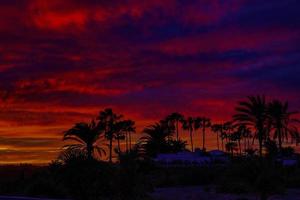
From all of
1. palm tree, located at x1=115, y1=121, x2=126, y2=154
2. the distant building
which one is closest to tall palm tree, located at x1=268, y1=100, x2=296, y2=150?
the distant building

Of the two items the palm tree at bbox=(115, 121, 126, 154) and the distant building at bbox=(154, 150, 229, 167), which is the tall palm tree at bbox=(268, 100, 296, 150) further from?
the palm tree at bbox=(115, 121, 126, 154)

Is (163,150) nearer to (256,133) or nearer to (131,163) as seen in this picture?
(256,133)

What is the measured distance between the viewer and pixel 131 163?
878 inches

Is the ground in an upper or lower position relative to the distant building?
lower

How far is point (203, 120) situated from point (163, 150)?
75.9m

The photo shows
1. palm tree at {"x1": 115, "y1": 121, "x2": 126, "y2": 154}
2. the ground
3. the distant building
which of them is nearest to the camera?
the ground

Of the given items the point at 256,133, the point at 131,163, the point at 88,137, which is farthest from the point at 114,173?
the point at 256,133

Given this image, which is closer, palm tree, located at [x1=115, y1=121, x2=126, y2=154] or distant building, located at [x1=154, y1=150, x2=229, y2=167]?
distant building, located at [x1=154, y1=150, x2=229, y2=167]

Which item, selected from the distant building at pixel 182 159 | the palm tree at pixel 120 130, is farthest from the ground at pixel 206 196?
the palm tree at pixel 120 130

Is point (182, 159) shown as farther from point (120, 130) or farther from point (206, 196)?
point (120, 130)

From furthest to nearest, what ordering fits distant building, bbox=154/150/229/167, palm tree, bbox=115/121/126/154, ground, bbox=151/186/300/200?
palm tree, bbox=115/121/126/154 < distant building, bbox=154/150/229/167 < ground, bbox=151/186/300/200

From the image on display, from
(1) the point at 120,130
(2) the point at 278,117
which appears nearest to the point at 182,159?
(2) the point at 278,117

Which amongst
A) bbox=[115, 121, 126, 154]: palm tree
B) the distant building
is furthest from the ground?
bbox=[115, 121, 126, 154]: palm tree

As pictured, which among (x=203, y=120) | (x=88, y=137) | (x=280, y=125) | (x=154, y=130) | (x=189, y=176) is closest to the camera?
(x=189, y=176)
